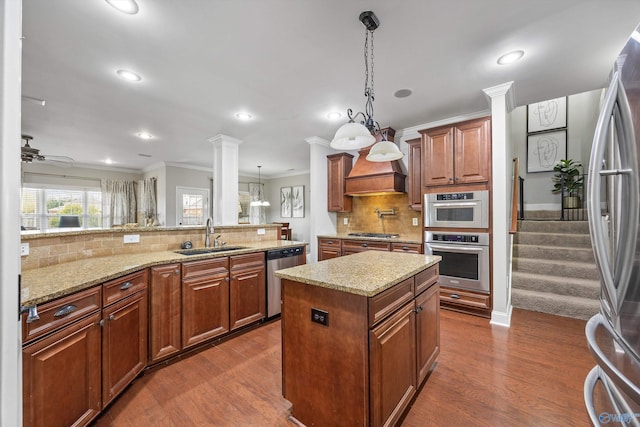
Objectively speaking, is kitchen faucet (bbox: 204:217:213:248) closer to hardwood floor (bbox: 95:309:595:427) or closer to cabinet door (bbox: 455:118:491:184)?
hardwood floor (bbox: 95:309:595:427)

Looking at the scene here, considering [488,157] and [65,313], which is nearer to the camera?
[65,313]

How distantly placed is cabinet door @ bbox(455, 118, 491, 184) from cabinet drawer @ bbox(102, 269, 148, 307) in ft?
11.2

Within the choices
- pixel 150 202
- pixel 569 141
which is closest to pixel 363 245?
pixel 569 141

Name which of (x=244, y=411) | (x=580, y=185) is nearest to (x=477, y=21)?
(x=244, y=411)

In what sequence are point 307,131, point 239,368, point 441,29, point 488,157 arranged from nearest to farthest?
1. point 441,29
2. point 239,368
3. point 488,157
4. point 307,131

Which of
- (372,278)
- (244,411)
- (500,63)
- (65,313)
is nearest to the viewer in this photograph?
(65,313)

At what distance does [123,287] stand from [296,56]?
7.41 ft

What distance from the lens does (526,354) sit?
2314 mm

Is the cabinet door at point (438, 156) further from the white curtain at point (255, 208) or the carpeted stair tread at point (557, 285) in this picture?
the white curtain at point (255, 208)

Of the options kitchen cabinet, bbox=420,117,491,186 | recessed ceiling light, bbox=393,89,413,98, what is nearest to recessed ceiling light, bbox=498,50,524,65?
kitchen cabinet, bbox=420,117,491,186

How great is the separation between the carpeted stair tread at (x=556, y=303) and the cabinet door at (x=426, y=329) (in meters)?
2.04

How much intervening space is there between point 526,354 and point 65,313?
331 cm

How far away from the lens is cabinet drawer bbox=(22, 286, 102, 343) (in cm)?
122

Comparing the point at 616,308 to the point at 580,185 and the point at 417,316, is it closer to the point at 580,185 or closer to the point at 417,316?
the point at 417,316
